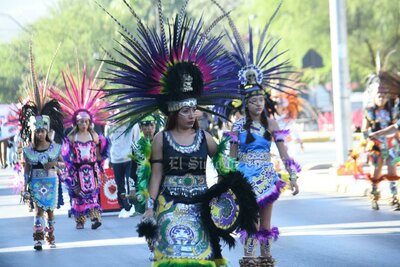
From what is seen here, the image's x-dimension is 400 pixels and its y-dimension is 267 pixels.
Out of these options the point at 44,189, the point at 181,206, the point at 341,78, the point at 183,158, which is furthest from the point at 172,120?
the point at 341,78

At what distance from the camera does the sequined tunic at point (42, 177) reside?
15.8 m

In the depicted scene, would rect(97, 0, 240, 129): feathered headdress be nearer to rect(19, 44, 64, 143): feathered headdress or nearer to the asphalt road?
the asphalt road

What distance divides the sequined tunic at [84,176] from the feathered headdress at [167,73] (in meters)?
7.83

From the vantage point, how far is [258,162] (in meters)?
12.6

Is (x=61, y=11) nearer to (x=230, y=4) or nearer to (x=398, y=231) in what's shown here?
(x=230, y=4)

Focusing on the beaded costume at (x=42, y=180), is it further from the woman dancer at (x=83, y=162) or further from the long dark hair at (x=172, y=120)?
the long dark hair at (x=172, y=120)

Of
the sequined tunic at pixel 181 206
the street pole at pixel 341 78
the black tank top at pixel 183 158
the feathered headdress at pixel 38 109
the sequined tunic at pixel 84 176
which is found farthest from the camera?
the street pole at pixel 341 78

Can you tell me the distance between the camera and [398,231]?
15.4 meters

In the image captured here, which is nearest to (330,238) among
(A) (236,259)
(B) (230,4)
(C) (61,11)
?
(A) (236,259)

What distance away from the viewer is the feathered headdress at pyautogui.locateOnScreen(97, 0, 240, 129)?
9.83 metres

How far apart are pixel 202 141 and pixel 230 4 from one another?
107 metres

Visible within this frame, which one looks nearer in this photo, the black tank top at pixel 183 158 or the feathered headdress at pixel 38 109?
the black tank top at pixel 183 158

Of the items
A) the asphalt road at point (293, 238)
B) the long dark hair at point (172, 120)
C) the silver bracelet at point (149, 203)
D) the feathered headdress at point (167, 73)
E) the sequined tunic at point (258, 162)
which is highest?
the feathered headdress at point (167, 73)

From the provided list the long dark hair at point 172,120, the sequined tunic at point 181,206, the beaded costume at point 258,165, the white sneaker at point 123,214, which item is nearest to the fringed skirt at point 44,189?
the beaded costume at point 258,165
